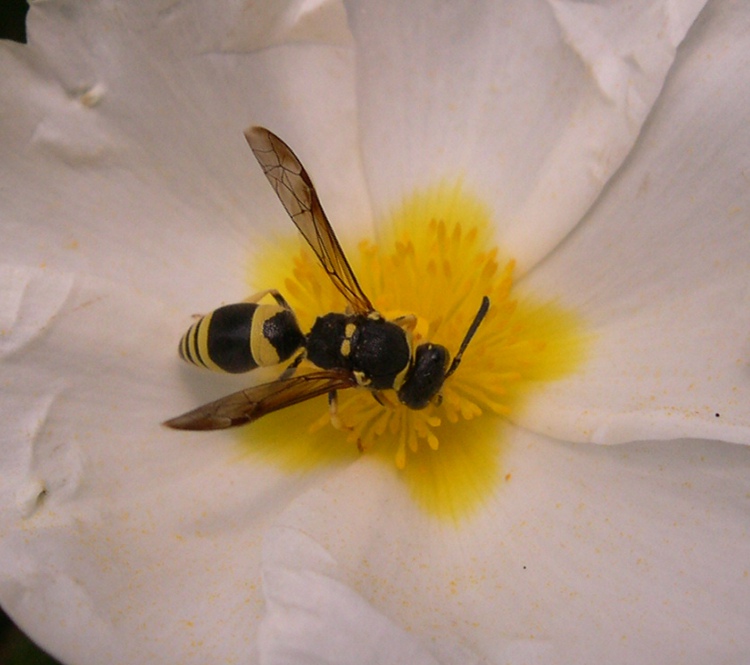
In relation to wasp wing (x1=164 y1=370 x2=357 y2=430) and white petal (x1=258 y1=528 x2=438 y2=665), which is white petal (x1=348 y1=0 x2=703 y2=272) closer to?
wasp wing (x1=164 y1=370 x2=357 y2=430)

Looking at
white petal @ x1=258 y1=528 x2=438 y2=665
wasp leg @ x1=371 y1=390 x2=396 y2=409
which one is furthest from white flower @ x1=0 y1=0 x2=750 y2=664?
wasp leg @ x1=371 y1=390 x2=396 y2=409

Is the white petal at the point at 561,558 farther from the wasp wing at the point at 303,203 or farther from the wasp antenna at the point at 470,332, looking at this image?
the wasp wing at the point at 303,203

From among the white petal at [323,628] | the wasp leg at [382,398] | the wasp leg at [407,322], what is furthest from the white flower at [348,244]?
the wasp leg at [407,322]

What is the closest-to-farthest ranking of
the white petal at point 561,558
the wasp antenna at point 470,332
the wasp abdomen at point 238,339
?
the white petal at point 561,558, the wasp abdomen at point 238,339, the wasp antenna at point 470,332

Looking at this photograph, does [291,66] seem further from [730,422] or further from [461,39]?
[730,422]

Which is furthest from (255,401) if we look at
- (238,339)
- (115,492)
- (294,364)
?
(115,492)

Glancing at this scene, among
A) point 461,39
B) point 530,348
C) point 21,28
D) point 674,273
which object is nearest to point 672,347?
point 674,273
